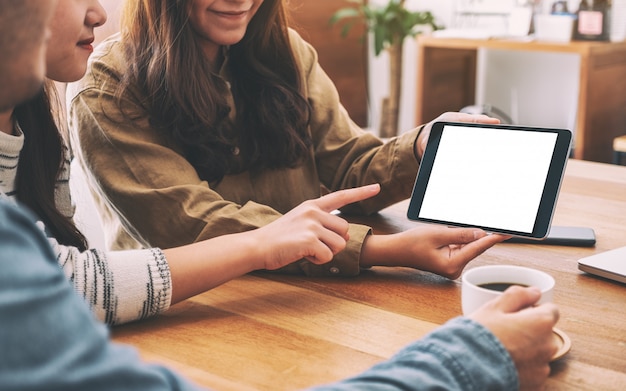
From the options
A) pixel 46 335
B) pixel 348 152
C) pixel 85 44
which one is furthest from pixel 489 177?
pixel 46 335

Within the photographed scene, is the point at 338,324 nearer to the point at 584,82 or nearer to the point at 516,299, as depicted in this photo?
the point at 516,299

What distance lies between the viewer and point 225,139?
4.38 feet

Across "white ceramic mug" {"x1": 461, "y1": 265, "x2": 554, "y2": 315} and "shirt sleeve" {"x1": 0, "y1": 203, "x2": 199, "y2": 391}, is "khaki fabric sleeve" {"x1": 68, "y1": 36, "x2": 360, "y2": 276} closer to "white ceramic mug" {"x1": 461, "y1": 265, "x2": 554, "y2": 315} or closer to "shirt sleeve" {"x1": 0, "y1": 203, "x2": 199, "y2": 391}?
"white ceramic mug" {"x1": 461, "y1": 265, "x2": 554, "y2": 315}

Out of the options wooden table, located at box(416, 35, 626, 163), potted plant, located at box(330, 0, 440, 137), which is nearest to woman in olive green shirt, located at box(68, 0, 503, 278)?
wooden table, located at box(416, 35, 626, 163)

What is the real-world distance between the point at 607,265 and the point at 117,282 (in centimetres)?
64

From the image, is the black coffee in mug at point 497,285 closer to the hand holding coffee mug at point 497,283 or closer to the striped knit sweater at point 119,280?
the hand holding coffee mug at point 497,283

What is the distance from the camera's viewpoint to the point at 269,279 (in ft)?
3.57

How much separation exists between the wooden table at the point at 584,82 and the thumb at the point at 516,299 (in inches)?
93.5

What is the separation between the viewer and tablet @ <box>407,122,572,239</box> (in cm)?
103

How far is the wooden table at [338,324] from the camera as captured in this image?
79 cm

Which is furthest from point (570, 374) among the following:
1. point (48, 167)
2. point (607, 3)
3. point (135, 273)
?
point (607, 3)

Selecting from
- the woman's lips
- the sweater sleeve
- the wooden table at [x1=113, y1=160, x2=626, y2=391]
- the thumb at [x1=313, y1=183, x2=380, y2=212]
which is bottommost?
the wooden table at [x1=113, y1=160, x2=626, y2=391]

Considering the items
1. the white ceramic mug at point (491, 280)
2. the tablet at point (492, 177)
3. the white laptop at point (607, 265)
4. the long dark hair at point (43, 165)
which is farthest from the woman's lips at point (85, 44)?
the white laptop at point (607, 265)

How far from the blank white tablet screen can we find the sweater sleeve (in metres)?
0.39
